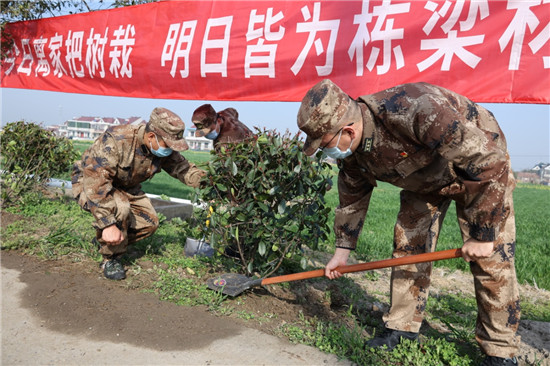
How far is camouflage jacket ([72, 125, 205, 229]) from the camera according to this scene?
329cm

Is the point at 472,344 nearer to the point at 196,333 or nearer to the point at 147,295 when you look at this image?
the point at 196,333

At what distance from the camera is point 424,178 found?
233 centimetres

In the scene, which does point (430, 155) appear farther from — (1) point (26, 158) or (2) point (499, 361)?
(1) point (26, 158)

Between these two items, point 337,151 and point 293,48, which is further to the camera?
point 293,48

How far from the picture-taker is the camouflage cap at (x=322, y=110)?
206 centimetres

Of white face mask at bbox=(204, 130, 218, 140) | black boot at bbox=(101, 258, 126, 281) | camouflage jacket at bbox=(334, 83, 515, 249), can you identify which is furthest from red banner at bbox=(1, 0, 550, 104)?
black boot at bbox=(101, 258, 126, 281)

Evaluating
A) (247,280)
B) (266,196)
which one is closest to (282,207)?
(266,196)

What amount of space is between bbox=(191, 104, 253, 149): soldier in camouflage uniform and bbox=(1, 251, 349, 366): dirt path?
86.3 inches

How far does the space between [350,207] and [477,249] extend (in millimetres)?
896

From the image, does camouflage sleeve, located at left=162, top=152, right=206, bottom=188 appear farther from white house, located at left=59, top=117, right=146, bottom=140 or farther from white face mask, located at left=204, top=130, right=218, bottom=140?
white house, located at left=59, top=117, right=146, bottom=140

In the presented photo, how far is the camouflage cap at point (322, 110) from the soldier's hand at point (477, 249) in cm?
94

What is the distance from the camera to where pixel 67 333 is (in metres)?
2.48

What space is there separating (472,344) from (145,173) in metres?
3.02

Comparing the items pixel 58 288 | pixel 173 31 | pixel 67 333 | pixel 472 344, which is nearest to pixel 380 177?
pixel 472 344
